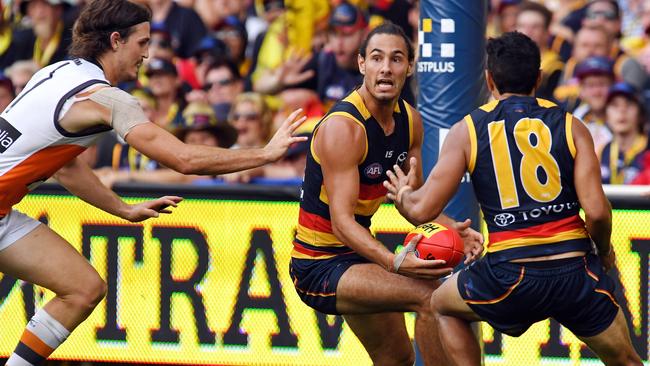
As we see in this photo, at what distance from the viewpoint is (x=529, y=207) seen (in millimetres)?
5953

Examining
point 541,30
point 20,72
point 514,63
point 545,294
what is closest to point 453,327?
point 545,294

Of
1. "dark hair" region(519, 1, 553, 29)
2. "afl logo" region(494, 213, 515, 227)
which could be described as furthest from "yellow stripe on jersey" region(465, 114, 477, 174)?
"dark hair" region(519, 1, 553, 29)

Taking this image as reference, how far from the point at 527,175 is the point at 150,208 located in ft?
7.22

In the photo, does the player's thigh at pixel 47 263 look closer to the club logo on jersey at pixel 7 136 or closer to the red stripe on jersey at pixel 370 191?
the club logo on jersey at pixel 7 136

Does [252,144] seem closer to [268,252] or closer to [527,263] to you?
[268,252]

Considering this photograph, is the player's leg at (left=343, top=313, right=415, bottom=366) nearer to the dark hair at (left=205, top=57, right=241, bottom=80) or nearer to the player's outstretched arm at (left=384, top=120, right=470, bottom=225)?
the player's outstretched arm at (left=384, top=120, right=470, bottom=225)

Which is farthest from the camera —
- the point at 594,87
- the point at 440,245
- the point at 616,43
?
the point at 616,43

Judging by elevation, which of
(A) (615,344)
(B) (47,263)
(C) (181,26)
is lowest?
(A) (615,344)

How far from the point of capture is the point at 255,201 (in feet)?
27.9

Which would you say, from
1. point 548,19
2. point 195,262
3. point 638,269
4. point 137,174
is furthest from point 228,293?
point 548,19

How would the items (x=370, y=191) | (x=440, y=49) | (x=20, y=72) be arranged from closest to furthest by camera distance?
(x=370, y=191)
(x=440, y=49)
(x=20, y=72)

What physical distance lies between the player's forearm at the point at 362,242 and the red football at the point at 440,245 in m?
0.16

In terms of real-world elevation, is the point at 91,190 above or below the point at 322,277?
above

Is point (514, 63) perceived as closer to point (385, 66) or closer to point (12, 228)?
point (385, 66)
